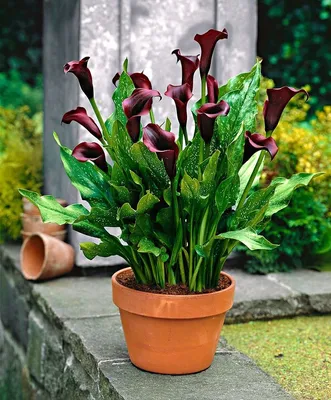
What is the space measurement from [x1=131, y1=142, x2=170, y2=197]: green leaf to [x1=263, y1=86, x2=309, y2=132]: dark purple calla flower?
37cm

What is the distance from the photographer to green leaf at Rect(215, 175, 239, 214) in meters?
2.26

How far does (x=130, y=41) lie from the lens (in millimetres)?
3666

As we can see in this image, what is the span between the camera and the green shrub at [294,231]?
375 centimetres

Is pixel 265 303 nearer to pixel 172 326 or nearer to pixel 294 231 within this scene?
pixel 294 231

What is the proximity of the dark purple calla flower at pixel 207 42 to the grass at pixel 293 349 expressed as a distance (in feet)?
3.85

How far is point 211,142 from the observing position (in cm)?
236

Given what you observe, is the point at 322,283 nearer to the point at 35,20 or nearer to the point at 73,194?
the point at 73,194

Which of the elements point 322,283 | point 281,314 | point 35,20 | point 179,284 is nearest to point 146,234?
point 179,284

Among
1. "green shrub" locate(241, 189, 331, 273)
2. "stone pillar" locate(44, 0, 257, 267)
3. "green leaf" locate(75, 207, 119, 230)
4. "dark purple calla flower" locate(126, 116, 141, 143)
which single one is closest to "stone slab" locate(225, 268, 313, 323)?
"green shrub" locate(241, 189, 331, 273)

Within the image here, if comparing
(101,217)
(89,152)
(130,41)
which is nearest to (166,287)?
(101,217)

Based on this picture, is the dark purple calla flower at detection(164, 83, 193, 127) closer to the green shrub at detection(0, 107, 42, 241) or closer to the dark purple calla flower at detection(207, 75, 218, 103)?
the dark purple calla flower at detection(207, 75, 218, 103)

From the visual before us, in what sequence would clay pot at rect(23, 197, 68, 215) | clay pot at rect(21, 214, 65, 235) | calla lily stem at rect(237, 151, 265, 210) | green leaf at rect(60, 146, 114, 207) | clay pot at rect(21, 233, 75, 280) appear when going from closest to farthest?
calla lily stem at rect(237, 151, 265, 210) → green leaf at rect(60, 146, 114, 207) → clay pot at rect(21, 233, 75, 280) → clay pot at rect(21, 214, 65, 235) → clay pot at rect(23, 197, 68, 215)

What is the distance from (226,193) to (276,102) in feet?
1.08

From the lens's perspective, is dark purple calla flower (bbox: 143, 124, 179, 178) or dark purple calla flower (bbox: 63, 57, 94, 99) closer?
dark purple calla flower (bbox: 143, 124, 179, 178)
